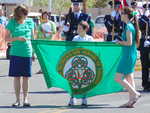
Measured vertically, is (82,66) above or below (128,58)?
below

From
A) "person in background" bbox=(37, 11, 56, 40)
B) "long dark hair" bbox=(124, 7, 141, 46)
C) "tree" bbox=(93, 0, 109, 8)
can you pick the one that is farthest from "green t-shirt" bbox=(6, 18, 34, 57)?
"tree" bbox=(93, 0, 109, 8)

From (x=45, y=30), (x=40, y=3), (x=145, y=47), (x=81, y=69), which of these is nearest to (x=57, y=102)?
(x=81, y=69)

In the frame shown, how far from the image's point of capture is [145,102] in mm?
13156

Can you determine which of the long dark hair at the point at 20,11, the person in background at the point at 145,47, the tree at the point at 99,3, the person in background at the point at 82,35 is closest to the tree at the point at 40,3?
the tree at the point at 99,3

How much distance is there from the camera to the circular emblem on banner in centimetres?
1245

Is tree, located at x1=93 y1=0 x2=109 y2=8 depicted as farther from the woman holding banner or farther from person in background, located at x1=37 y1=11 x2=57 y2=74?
the woman holding banner

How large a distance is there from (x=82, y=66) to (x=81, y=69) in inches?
2.3

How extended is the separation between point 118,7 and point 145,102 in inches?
127

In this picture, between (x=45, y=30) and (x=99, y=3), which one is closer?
(x=45, y=30)

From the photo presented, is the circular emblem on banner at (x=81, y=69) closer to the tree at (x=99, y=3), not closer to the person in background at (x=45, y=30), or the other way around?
the person in background at (x=45, y=30)

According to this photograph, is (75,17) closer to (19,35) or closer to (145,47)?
(145,47)

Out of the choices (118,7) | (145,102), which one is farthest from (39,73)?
(145,102)

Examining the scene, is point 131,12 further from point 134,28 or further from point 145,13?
point 145,13

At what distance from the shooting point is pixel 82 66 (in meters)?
12.5
